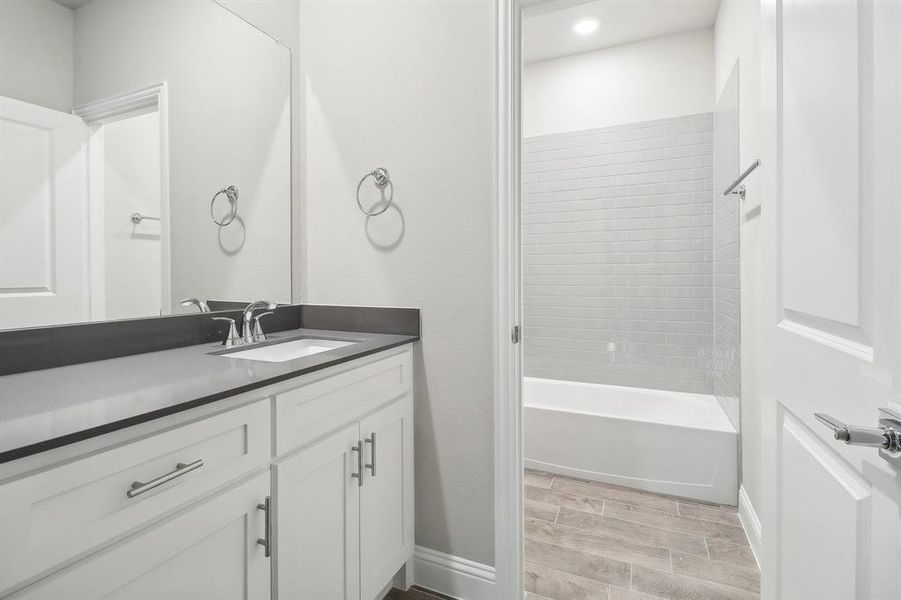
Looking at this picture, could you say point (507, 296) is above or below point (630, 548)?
above

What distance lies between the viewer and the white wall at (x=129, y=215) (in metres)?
1.27

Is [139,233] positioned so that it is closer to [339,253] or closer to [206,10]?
[339,253]

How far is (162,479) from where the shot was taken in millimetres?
783

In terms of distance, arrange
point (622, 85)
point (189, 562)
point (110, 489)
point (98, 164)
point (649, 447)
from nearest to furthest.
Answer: point (110, 489), point (189, 562), point (98, 164), point (649, 447), point (622, 85)

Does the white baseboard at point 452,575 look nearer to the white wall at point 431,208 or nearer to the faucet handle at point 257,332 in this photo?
the white wall at point 431,208

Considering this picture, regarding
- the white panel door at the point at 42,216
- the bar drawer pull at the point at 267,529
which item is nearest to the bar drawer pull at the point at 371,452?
the bar drawer pull at the point at 267,529

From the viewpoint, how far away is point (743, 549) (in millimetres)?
1855

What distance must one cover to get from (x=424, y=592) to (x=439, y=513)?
0.28 metres

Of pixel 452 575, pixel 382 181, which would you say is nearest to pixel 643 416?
pixel 452 575

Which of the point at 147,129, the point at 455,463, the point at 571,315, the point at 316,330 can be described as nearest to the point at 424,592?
the point at 455,463

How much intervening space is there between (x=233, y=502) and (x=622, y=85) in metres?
3.25

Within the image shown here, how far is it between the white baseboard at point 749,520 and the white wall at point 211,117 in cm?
213

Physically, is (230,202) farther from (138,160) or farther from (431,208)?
(431,208)

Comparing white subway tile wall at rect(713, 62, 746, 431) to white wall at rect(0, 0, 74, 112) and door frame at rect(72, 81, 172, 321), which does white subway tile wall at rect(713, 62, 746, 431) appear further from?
white wall at rect(0, 0, 74, 112)
